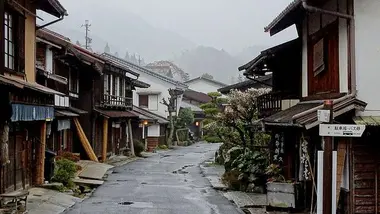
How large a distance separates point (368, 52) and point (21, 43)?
11458mm

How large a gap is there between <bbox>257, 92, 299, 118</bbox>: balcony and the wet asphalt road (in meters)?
3.97

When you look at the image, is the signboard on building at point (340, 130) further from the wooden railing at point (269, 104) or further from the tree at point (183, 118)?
the tree at point (183, 118)

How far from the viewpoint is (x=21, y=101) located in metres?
15.1

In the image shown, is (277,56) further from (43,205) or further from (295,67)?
(43,205)

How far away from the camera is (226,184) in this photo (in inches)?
930

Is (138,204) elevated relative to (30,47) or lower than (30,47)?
lower

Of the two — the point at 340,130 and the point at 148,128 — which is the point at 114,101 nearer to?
the point at 148,128

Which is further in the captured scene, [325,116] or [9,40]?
[9,40]

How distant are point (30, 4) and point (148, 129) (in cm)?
3601

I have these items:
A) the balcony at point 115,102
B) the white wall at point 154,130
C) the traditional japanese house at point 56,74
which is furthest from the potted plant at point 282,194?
the white wall at point 154,130

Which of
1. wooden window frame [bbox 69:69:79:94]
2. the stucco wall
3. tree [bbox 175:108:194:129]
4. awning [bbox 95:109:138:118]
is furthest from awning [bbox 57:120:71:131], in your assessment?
tree [bbox 175:108:194:129]

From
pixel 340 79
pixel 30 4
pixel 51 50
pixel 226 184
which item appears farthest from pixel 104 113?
pixel 340 79

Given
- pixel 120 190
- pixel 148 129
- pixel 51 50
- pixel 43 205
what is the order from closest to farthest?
pixel 43 205 → pixel 120 190 → pixel 51 50 → pixel 148 129

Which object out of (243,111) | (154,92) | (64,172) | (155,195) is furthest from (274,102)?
(154,92)
